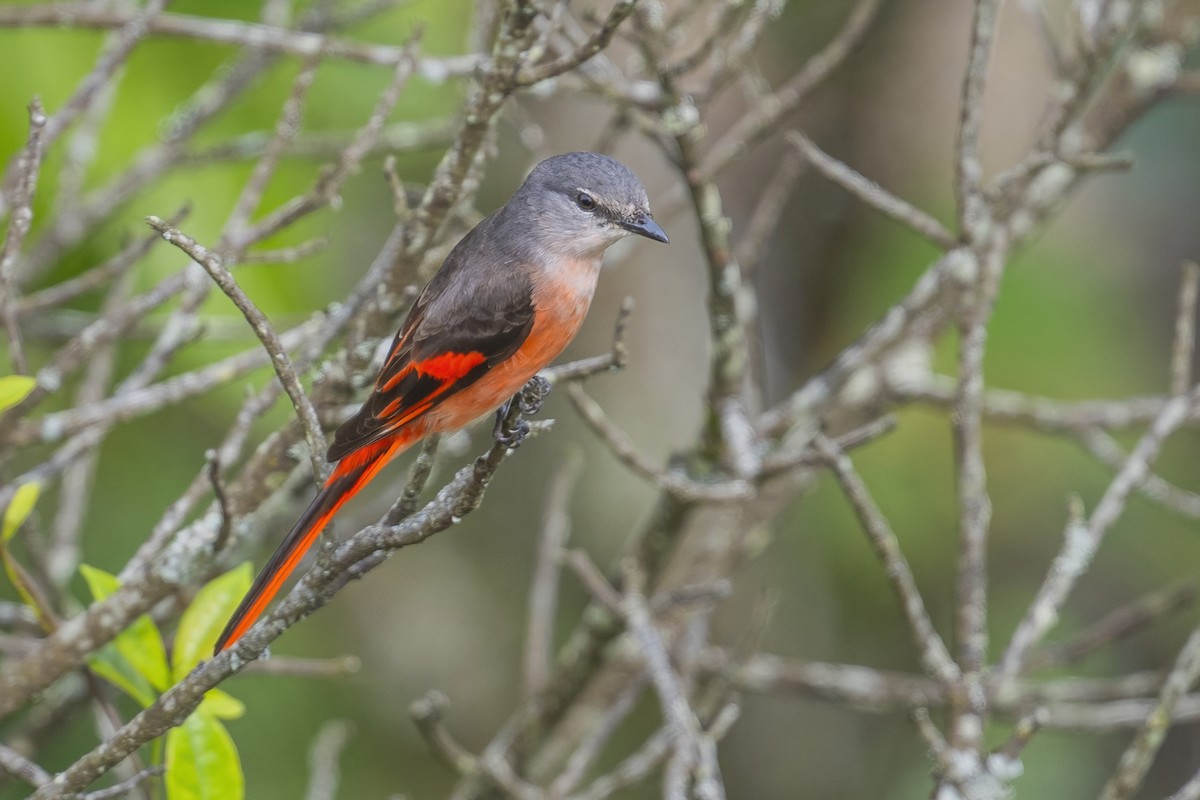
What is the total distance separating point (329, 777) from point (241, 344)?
1.53 m

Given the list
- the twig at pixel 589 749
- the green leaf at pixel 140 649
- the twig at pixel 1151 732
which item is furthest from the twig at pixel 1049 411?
the green leaf at pixel 140 649

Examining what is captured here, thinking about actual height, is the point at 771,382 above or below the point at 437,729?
above

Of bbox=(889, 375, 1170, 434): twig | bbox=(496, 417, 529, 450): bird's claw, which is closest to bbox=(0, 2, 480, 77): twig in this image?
bbox=(496, 417, 529, 450): bird's claw

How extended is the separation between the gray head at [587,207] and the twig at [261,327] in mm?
1458

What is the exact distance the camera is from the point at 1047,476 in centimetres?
552

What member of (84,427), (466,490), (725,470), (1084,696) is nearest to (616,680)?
(725,470)

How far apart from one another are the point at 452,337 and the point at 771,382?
146 inches

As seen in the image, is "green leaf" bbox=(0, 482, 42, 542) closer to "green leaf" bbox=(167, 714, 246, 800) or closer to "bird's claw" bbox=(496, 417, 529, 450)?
"green leaf" bbox=(167, 714, 246, 800)

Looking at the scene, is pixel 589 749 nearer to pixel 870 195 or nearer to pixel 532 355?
pixel 532 355

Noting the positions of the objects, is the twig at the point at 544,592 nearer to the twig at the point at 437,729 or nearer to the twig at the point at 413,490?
the twig at the point at 437,729

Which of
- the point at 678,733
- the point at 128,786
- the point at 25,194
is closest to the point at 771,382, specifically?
the point at 678,733

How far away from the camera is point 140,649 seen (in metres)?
2.69

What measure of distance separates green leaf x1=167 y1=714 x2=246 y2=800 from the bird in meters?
0.67

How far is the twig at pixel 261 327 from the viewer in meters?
2.09
